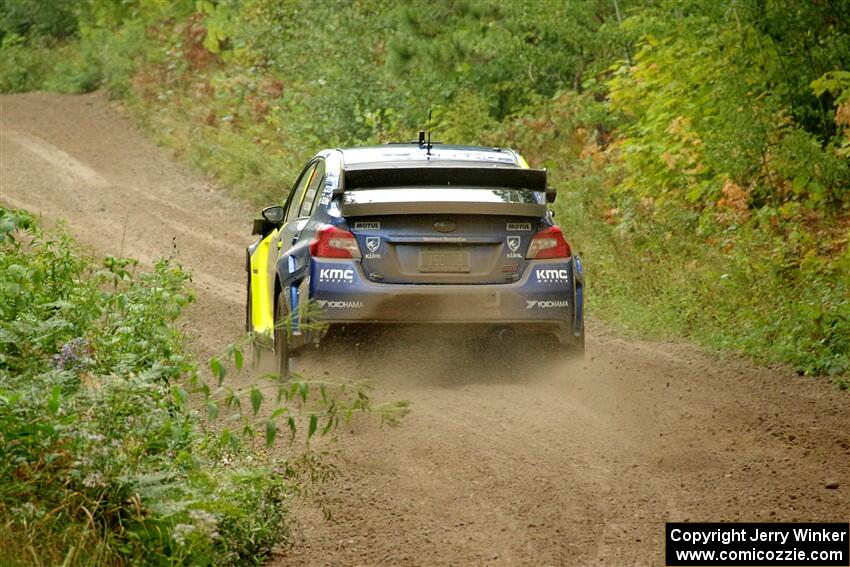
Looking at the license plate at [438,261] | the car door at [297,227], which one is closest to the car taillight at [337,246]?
the car door at [297,227]

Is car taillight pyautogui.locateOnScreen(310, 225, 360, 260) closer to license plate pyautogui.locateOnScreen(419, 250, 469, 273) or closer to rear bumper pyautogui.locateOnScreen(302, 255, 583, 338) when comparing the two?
rear bumper pyautogui.locateOnScreen(302, 255, 583, 338)

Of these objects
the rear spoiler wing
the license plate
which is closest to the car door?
the rear spoiler wing

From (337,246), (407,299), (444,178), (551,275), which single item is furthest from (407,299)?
(551,275)

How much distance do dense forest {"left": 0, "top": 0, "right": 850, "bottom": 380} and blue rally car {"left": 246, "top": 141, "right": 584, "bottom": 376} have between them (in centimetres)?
258

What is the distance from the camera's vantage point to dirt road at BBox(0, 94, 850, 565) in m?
6.27

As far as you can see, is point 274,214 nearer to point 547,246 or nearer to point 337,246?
point 337,246

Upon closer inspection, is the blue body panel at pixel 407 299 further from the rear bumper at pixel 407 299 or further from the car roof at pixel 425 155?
the car roof at pixel 425 155

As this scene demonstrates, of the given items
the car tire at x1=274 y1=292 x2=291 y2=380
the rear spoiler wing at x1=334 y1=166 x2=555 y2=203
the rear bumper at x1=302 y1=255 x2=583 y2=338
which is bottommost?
the car tire at x1=274 y1=292 x2=291 y2=380

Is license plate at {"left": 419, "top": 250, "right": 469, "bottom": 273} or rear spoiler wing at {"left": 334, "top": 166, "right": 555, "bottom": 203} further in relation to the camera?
rear spoiler wing at {"left": 334, "top": 166, "right": 555, "bottom": 203}

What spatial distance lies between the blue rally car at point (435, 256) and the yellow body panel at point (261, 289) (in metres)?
0.93

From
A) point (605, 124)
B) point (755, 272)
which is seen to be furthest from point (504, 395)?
point (605, 124)

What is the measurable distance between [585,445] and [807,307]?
4073 mm

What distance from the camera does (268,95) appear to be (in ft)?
88.9

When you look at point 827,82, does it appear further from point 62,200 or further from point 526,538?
point 62,200
